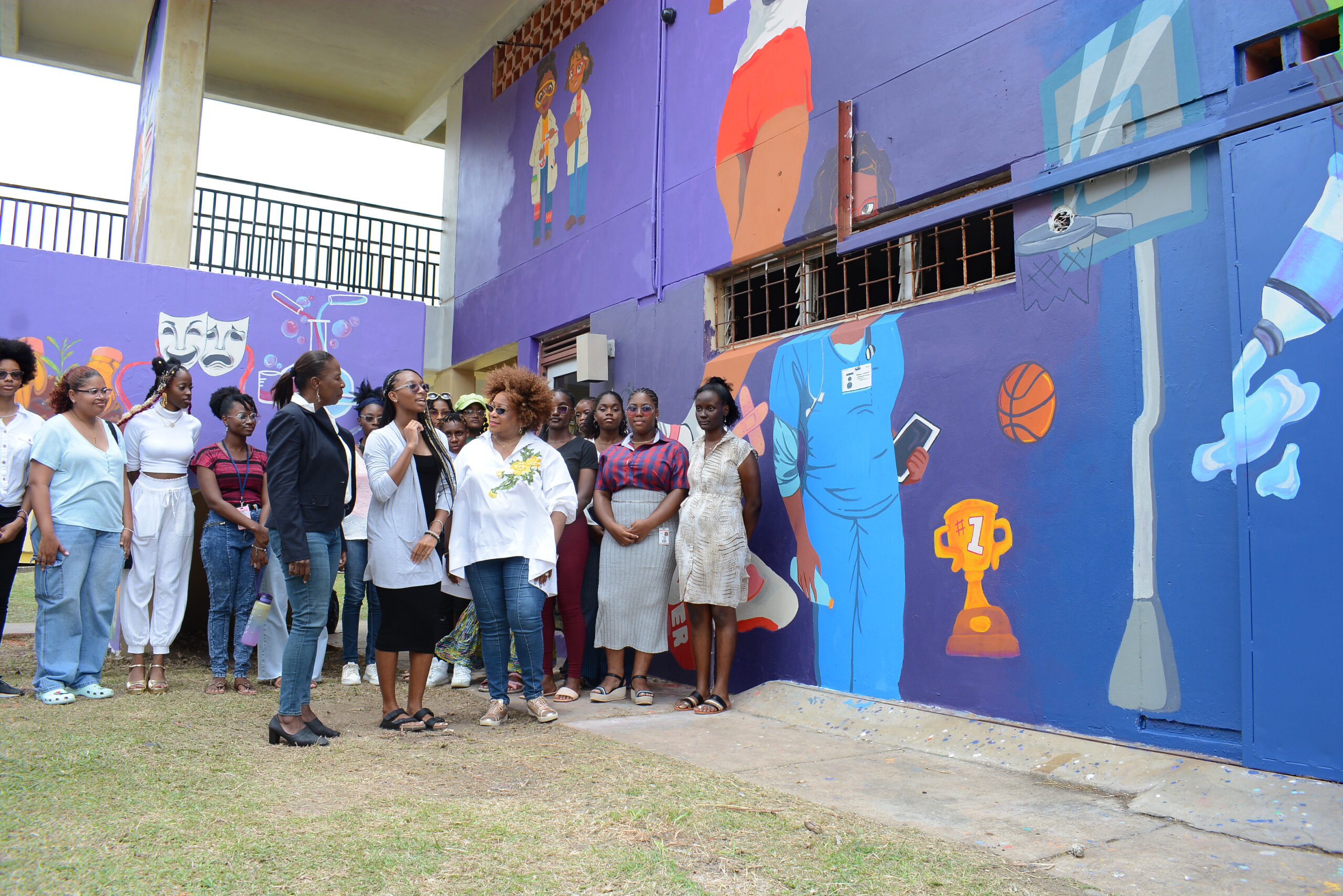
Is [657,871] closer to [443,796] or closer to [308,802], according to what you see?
[443,796]

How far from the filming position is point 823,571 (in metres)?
5.15

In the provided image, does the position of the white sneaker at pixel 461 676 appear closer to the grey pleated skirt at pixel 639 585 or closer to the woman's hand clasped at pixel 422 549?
the grey pleated skirt at pixel 639 585

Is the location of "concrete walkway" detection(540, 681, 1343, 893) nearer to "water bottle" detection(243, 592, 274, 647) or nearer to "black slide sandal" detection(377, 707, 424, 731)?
"black slide sandal" detection(377, 707, 424, 731)

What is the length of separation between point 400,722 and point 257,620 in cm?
154

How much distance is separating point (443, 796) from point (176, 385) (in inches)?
136

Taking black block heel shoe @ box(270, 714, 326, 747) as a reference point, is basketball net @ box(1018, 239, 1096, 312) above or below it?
above

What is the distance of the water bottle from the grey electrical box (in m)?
2.73

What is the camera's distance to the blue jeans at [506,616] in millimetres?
4520

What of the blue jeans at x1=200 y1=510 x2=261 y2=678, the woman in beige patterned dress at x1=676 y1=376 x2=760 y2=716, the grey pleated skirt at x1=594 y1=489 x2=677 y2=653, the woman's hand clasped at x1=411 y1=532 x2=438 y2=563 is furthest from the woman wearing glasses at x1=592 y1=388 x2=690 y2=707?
the blue jeans at x1=200 y1=510 x2=261 y2=678

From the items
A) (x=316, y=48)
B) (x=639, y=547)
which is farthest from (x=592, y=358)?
(x=316, y=48)

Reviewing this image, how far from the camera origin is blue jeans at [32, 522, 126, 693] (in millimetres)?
4992

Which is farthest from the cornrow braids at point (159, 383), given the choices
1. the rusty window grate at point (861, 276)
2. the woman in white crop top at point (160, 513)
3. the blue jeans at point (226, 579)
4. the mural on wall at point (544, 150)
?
the mural on wall at point (544, 150)

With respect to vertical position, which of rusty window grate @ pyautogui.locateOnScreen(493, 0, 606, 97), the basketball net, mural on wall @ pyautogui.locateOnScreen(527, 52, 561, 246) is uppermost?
rusty window grate @ pyautogui.locateOnScreen(493, 0, 606, 97)

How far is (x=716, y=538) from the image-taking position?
5109 mm
